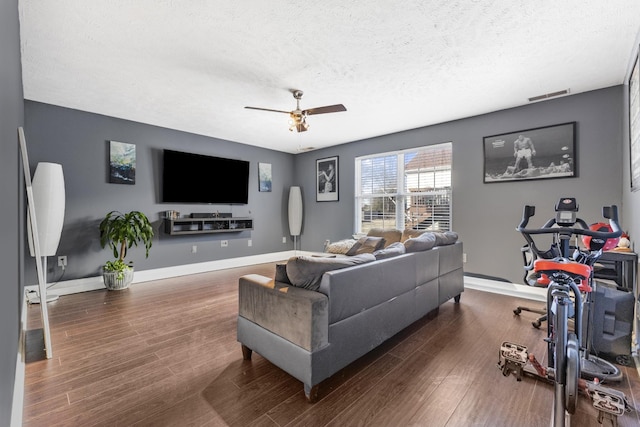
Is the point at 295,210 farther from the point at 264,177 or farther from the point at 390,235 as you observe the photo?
the point at 390,235

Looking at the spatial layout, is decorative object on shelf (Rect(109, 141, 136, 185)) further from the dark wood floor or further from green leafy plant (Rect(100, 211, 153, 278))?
the dark wood floor

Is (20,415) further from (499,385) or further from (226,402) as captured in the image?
(499,385)

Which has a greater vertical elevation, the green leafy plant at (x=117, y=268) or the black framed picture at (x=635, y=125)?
the black framed picture at (x=635, y=125)

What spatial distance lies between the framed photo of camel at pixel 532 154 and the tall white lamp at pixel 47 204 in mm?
5473

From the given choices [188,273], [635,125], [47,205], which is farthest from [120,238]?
[635,125]

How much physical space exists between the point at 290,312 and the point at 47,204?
3.34 meters

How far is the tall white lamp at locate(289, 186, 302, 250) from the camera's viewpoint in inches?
259

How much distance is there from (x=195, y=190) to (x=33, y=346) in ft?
10.3

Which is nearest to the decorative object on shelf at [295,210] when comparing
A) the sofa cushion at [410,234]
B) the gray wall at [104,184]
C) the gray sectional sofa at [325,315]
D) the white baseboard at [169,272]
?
the white baseboard at [169,272]

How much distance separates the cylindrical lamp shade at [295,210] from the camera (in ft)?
21.6

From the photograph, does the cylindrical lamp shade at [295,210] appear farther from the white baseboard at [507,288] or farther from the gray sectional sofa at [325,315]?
the gray sectional sofa at [325,315]

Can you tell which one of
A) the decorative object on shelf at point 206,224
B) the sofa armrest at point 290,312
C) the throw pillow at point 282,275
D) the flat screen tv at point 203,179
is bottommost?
the sofa armrest at point 290,312

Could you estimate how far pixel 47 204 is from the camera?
328 centimetres

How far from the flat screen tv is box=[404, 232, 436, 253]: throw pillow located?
3.87 meters
